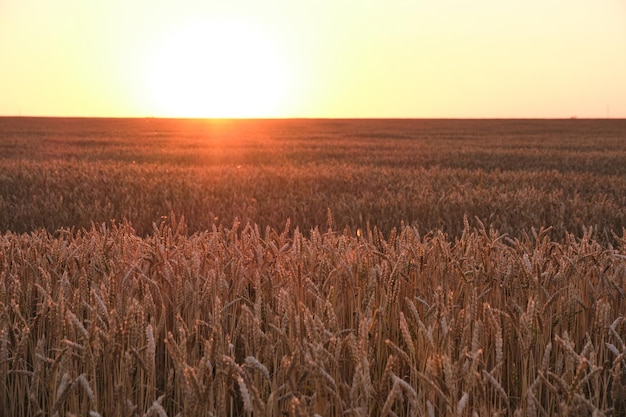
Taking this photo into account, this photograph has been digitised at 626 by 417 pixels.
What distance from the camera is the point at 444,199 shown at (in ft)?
25.7

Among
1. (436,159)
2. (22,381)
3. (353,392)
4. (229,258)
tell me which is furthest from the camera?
(436,159)

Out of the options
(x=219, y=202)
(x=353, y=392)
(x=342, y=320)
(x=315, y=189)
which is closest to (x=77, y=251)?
(x=342, y=320)

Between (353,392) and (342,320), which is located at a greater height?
(353,392)

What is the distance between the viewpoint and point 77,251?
3387mm

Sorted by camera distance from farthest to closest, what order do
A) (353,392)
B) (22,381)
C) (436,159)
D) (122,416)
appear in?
(436,159) < (22,381) < (122,416) < (353,392)

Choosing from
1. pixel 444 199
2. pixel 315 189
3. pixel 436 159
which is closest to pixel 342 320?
pixel 444 199

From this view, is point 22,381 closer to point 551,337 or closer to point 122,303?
point 122,303

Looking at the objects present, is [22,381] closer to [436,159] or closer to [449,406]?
[449,406]

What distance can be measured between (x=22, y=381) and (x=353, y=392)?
127cm

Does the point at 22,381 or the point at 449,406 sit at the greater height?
the point at 449,406

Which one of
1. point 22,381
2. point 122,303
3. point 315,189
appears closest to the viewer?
point 22,381

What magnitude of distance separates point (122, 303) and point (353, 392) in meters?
1.49

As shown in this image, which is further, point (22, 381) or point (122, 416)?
point (22, 381)

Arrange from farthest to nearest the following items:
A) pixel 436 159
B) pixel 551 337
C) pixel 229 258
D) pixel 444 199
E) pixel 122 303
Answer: pixel 436 159
pixel 444 199
pixel 229 258
pixel 122 303
pixel 551 337
